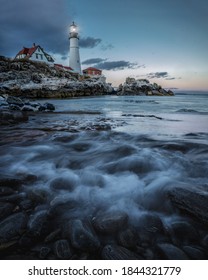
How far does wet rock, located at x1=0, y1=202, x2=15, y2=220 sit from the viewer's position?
5.61 feet

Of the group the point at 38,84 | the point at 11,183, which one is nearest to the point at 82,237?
the point at 11,183

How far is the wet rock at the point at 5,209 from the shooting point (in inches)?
67.3

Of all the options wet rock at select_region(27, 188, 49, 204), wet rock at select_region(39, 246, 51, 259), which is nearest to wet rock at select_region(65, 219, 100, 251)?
wet rock at select_region(39, 246, 51, 259)

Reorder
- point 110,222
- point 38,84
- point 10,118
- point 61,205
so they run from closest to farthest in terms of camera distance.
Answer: point 110,222, point 61,205, point 10,118, point 38,84

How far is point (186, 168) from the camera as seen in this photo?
2693mm

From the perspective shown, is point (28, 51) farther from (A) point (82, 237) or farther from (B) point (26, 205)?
(A) point (82, 237)

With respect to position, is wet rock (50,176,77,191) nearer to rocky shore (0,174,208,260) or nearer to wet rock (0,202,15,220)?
rocky shore (0,174,208,260)

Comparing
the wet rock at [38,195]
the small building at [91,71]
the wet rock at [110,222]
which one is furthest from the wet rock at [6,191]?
the small building at [91,71]

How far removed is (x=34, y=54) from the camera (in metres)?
47.7

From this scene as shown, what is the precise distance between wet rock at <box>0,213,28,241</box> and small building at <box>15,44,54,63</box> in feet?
167

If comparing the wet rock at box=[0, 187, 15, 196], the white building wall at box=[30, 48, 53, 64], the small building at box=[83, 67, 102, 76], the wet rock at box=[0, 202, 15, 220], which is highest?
the white building wall at box=[30, 48, 53, 64]

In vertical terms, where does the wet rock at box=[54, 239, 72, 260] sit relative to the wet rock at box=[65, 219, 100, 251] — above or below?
below

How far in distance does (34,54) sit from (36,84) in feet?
68.6
